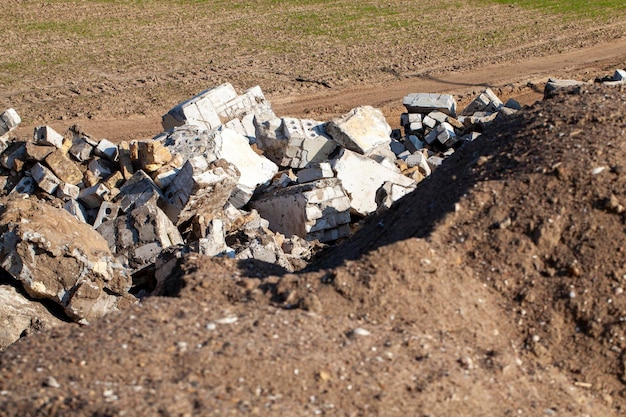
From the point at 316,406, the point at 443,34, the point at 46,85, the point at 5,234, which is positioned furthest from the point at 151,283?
the point at 443,34

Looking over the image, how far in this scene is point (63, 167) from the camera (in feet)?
38.4

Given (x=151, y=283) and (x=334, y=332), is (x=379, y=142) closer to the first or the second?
(x=151, y=283)

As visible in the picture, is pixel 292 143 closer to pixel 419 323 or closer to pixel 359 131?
pixel 359 131

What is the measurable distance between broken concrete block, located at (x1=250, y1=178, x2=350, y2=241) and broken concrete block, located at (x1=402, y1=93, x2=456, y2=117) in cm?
408

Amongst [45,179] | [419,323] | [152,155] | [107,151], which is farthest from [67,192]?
[419,323]

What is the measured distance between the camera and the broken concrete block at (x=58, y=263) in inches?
356

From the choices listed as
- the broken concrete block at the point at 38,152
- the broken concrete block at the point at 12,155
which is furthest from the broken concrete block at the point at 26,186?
the broken concrete block at the point at 12,155

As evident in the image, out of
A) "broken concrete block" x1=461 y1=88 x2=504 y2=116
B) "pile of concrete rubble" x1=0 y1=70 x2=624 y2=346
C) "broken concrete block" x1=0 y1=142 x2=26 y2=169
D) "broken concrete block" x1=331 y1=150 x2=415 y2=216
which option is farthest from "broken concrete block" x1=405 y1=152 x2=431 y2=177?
"broken concrete block" x1=0 y1=142 x2=26 y2=169

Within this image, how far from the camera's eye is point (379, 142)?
13.2m

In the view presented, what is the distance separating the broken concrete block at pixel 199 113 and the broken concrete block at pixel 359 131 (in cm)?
195

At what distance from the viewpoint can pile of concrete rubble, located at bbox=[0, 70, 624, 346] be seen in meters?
9.22

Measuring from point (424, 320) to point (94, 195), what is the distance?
6381 millimetres

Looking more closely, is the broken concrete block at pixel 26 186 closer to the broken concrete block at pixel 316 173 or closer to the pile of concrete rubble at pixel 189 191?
the pile of concrete rubble at pixel 189 191

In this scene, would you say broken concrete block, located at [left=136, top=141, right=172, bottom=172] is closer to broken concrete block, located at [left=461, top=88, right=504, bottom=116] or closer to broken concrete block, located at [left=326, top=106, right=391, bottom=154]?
broken concrete block, located at [left=326, top=106, right=391, bottom=154]
